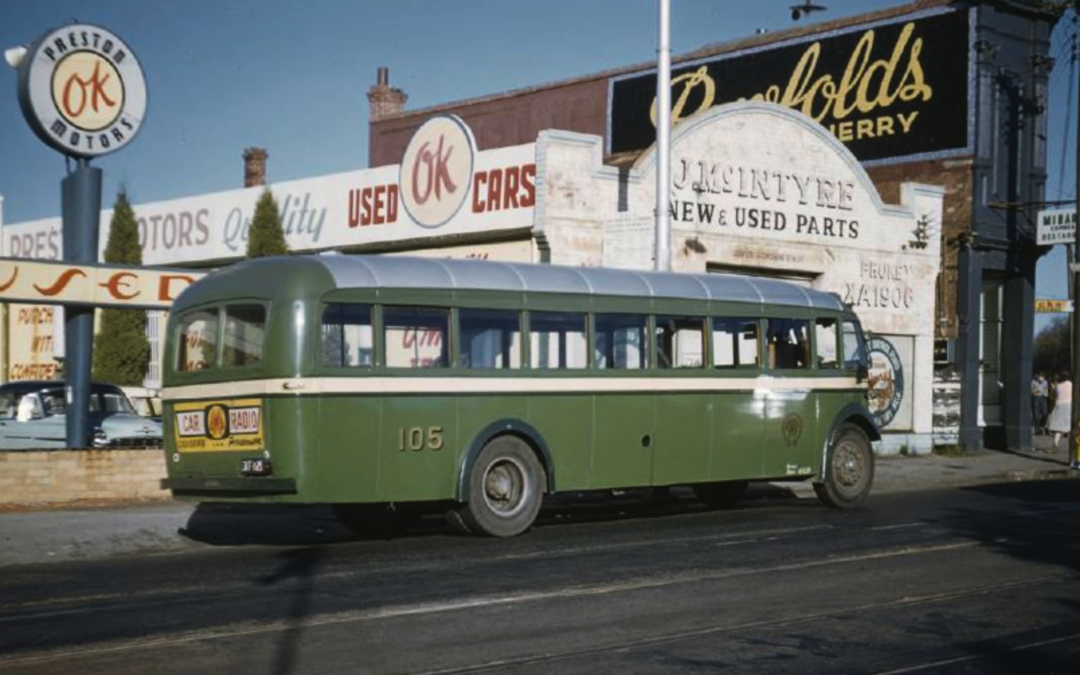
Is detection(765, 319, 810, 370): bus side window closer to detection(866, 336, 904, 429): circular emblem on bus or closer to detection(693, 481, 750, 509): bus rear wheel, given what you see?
detection(693, 481, 750, 509): bus rear wheel

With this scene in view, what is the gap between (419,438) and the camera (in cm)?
1539

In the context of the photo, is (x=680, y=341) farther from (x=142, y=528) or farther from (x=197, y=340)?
(x=142, y=528)

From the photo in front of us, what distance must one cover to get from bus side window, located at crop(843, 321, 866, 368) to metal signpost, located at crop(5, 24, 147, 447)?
10078mm

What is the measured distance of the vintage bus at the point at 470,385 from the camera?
14742 mm

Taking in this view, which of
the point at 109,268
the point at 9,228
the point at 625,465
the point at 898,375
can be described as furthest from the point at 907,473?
the point at 9,228

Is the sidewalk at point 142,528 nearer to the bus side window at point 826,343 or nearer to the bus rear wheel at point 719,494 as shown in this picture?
the bus rear wheel at point 719,494

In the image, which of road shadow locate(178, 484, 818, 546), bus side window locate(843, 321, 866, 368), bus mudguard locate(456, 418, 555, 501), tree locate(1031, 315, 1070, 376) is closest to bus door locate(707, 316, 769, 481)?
road shadow locate(178, 484, 818, 546)

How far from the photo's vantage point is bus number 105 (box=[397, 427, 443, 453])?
15258 mm

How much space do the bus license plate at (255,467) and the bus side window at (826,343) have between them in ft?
26.8

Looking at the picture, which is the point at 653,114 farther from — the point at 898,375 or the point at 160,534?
the point at 160,534

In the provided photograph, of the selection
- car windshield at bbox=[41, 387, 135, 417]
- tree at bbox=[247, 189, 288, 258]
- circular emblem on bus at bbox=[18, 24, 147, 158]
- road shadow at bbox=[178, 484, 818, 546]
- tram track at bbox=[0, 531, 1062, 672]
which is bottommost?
road shadow at bbox=[178, 484, 818, 546]

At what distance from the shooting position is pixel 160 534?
16.3m

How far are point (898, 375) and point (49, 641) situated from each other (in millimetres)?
25955

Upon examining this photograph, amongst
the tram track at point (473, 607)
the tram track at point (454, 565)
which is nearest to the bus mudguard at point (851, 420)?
the tram track at point (454, 565)
